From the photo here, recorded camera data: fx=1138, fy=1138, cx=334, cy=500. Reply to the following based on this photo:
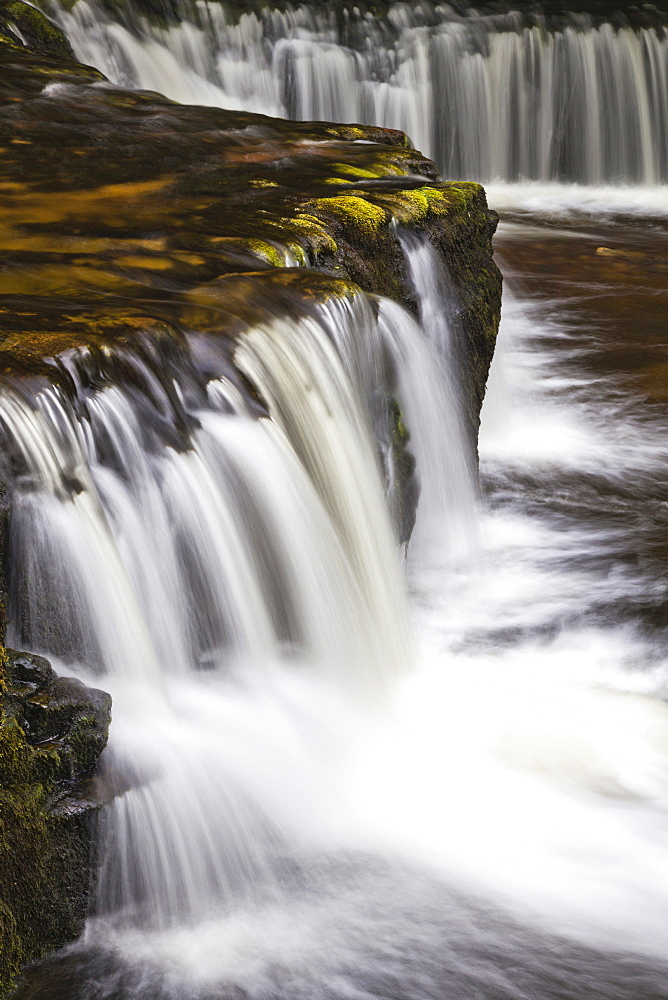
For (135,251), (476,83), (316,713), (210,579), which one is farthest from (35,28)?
(316,713)

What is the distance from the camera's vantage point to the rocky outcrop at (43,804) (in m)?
2.39

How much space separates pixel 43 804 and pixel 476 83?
1153 cm

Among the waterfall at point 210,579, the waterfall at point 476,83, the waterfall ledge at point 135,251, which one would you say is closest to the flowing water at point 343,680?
the waterfall at point 210,579

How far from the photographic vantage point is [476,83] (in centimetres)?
1251

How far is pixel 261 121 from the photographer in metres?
6.89

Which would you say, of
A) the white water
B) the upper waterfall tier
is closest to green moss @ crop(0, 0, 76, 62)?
the upper waterfall tier

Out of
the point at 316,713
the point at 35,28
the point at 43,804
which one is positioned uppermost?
the point at 35,28

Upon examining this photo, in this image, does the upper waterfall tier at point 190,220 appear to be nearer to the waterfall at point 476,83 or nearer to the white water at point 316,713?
the white water at point 316,713

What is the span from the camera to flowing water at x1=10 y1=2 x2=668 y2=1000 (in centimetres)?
268

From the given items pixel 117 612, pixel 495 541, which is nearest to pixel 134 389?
pixel 117 612

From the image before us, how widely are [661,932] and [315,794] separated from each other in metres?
0.97

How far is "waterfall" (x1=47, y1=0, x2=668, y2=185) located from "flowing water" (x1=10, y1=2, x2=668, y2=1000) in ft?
23.5

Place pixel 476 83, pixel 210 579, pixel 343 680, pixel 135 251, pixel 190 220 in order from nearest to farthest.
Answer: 1. pixel 210 579
2. pixel 343 680
3. pixel 135 251
4. pixel 190 220
5. pixel 476 83

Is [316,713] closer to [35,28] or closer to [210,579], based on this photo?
[210,579]
